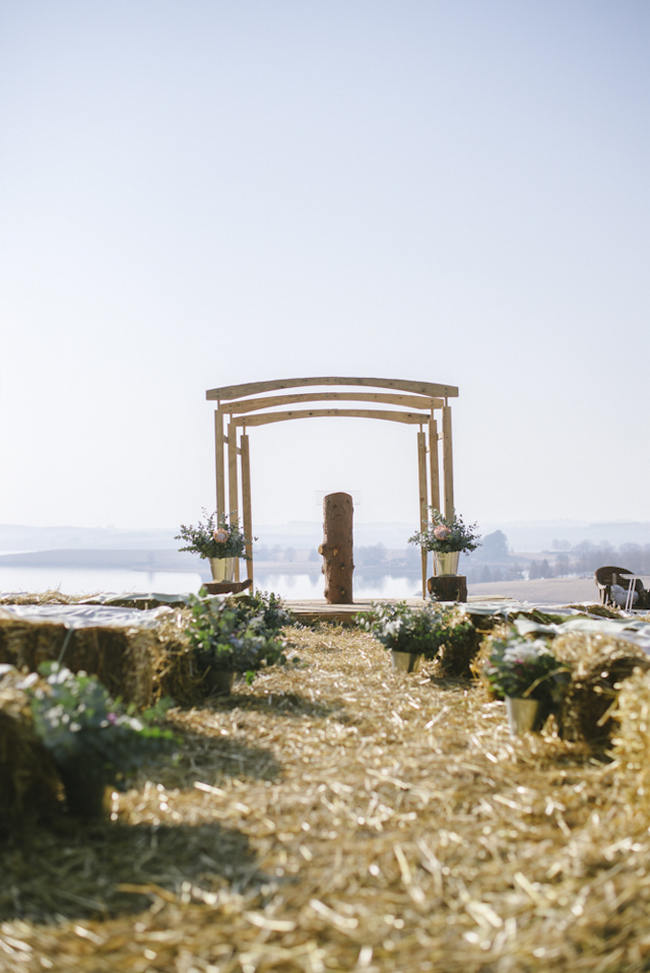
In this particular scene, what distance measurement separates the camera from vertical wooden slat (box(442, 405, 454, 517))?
36.4 feet

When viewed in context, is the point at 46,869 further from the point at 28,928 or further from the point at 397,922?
the point at 397,922

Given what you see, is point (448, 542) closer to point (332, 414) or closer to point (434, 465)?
point (434, 465)

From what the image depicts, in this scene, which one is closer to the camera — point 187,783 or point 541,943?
point 541,943

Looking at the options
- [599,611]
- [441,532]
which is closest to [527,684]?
[599,611]

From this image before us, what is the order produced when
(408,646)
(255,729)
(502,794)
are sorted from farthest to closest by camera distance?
(408,646)
(255,729)
(502,794)

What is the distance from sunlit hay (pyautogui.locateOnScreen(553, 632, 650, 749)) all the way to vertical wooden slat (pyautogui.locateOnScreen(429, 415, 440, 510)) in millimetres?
7755

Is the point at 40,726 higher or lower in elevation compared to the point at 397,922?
higher

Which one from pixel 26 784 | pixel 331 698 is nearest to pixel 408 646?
pixel 331 698

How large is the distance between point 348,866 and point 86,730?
3.14 ft

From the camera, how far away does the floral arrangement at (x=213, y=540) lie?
423 inches

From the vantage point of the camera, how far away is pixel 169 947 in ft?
5.79

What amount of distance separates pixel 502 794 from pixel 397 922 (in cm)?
109

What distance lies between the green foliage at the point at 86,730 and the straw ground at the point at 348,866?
24 cm

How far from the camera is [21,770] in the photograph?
92.9 inches
